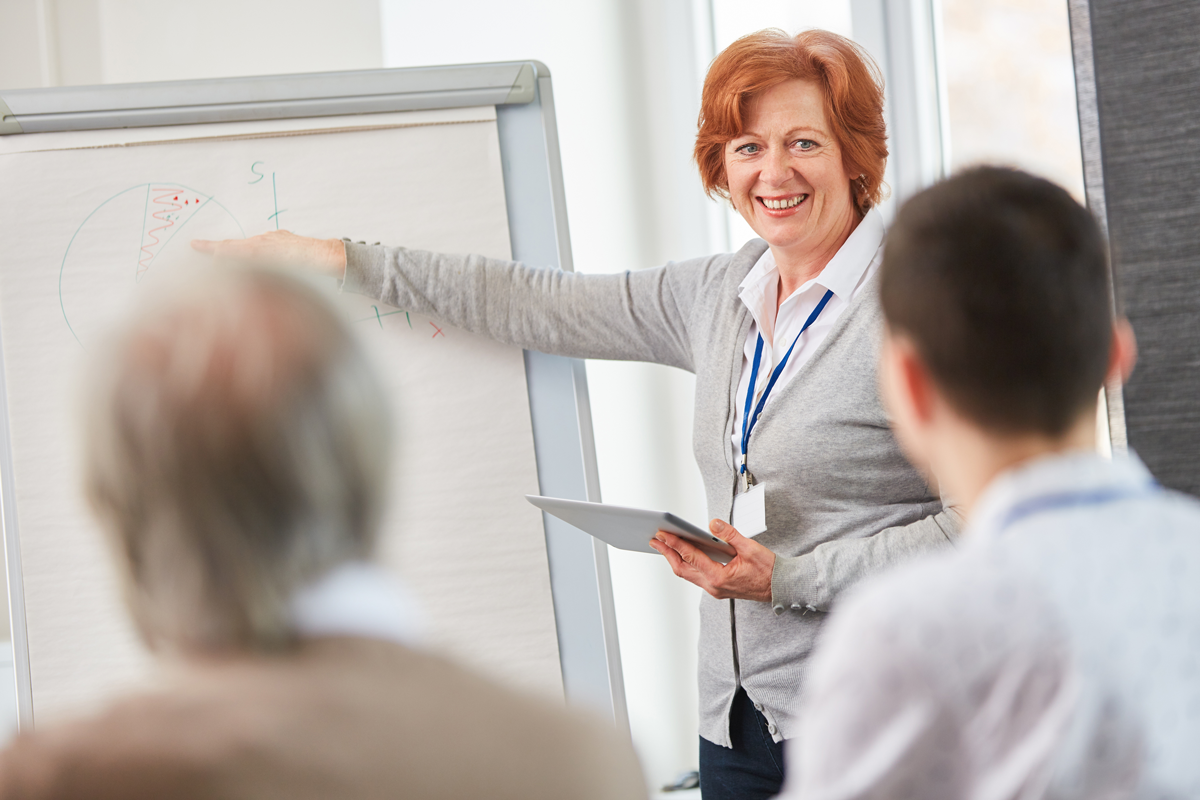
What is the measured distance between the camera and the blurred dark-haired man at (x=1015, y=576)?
22.3 inches

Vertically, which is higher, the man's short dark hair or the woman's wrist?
the woman's wrist

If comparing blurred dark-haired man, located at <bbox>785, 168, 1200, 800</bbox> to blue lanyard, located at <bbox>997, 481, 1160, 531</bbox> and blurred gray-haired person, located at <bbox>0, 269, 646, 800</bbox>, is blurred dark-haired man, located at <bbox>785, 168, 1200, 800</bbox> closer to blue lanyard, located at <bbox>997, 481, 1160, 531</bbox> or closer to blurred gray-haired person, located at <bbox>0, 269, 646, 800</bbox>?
blue lanyard, located at <bbox>997, 481, 1160, 531</bbox>

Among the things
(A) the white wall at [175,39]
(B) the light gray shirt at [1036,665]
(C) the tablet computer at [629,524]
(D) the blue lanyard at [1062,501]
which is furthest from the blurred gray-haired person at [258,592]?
(A) the white wall at [175,39]

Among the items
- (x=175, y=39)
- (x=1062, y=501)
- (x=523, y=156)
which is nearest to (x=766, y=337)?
(x=523, y=156)

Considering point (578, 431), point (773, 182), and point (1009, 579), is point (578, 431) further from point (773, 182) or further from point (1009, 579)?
point (1009, 579)

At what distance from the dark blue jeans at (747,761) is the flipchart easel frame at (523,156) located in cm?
18

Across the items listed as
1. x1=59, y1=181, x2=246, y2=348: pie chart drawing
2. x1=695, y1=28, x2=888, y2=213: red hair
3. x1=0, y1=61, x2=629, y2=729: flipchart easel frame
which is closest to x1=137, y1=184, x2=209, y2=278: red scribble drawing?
x1=59, y1=181, x2=246, y2=348: pie chart drawing

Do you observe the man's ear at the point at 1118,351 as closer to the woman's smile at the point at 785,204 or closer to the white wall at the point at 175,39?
the woman's smile at the point at 785,204

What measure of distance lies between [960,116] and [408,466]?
53.1 inches

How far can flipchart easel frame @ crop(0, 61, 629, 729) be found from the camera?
1.56 meters

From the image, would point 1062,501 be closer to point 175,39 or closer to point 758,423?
point 758,423

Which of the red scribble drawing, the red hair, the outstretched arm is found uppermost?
the red hair

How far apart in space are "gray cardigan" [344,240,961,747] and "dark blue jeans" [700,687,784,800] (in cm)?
2

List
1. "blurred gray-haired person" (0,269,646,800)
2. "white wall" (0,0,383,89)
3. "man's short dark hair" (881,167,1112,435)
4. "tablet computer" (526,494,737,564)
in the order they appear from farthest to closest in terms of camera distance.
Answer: "white wall" (0,0,383,89) → "tablet computer" (526,494,737,564) → "man's short dark hair" (881,167,1112,435) → "blurred gray-haired person" (0,269,646,800)
